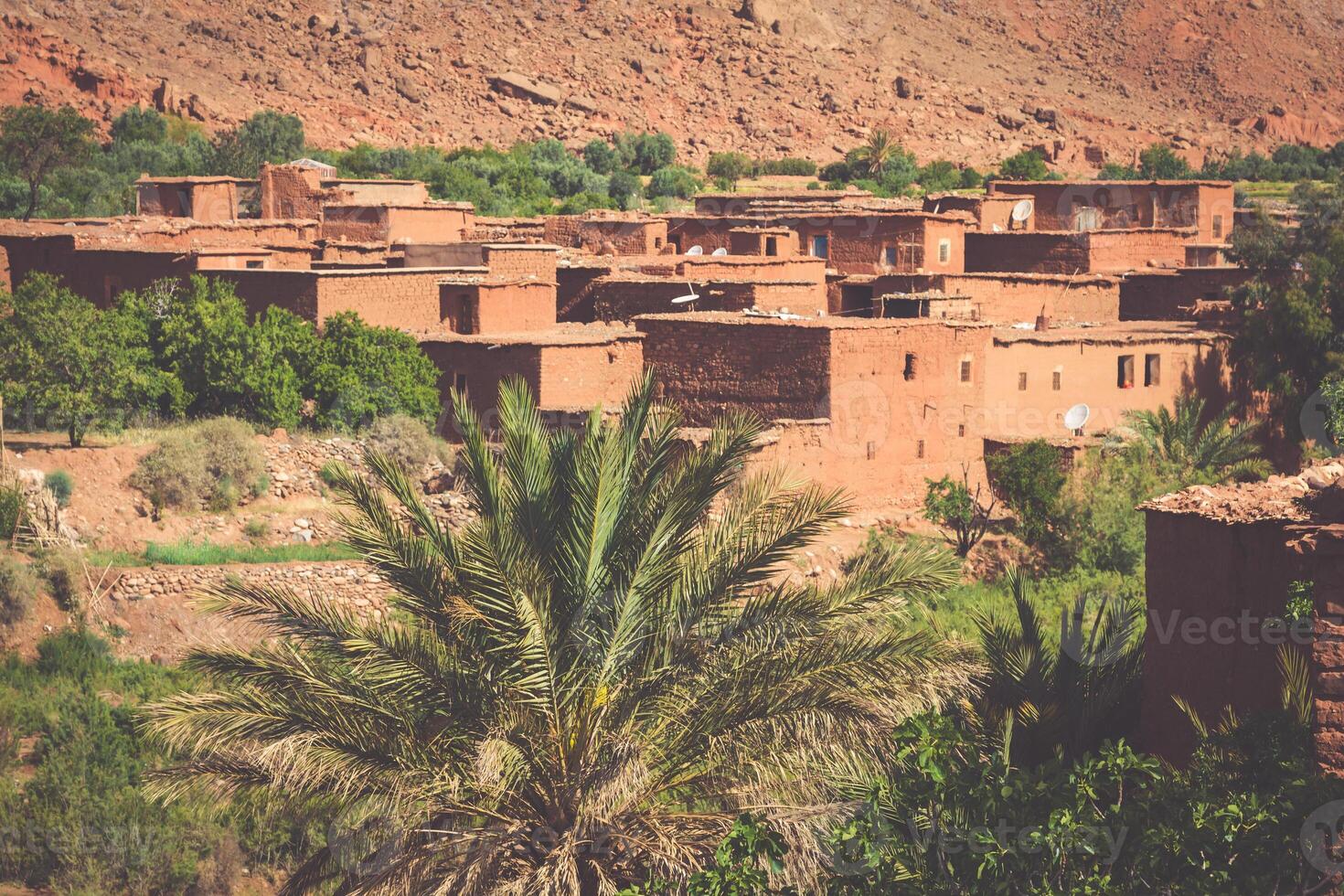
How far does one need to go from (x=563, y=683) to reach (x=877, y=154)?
46701 mm

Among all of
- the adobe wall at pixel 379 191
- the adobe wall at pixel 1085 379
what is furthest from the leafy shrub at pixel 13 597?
the adobe wall at pixel 379 191

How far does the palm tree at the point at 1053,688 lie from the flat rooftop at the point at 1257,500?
0.79 m

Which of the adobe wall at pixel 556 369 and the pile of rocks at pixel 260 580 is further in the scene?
the adobe wall at pixel 556 369

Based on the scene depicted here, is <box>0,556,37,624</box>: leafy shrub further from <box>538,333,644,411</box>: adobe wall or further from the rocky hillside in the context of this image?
the rocky hillside

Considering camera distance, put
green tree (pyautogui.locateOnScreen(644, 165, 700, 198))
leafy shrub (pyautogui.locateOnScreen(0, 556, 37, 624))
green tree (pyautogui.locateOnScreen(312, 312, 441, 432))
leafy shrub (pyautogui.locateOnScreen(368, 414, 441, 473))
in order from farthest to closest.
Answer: green tree (pyautogui.locateOnScreen(644, 165, 700, 198)) → green tree (pyautogui.locateOnScreen(312, 312, 441, 432)) → leafy shrub (pyautogui.locateOnScreen(368, 414, 441, 473)) → leafy shrub (pyautogui.locateOnScreen(0, 556, 37, 624))

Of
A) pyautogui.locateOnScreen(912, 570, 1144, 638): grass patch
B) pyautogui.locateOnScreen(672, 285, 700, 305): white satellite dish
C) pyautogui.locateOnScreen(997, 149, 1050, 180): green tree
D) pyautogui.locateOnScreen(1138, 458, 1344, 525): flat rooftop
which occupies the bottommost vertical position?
pyautogui.locateOnScreen(912, 570, 1144, 638): grass patch

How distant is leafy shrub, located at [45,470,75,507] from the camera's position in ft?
60.2

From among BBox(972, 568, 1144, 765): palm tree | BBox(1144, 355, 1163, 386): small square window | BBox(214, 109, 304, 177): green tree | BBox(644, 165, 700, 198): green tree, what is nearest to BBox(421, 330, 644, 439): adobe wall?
BBox(1144, 355, 1163, 386): small square window

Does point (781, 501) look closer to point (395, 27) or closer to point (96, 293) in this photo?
point (96, 293)

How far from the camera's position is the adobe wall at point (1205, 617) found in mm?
8609

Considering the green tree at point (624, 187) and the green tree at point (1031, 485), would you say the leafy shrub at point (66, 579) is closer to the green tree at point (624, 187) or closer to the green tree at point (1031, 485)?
the green tree at point (1031, 485)

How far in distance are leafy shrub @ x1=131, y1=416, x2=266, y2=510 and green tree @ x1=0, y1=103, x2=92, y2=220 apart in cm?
2410

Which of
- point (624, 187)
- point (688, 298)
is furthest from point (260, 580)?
point (624, 187)

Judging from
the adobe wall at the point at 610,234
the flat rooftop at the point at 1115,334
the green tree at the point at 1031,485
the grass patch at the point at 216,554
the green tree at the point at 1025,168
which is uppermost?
the green tree at the point at 1025,168
